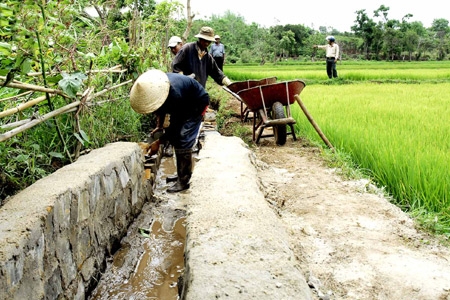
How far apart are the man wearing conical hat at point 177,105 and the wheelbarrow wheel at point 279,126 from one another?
1.29 m

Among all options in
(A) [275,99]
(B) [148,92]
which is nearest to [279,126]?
(A) [275,99]

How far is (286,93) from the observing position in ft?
16.4

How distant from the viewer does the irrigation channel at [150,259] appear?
249 cm

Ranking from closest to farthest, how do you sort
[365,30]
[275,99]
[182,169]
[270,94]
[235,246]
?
[235,246]
[182,169]
[270,94]
[275,99]
[365,30]

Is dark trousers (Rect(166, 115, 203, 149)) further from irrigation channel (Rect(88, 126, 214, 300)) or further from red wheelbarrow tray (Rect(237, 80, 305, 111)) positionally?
red wheelbarrow tray (Rect(237, 80, 305, 111))

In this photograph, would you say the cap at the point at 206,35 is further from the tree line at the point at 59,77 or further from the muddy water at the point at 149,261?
the muddy water at the point at 149,261

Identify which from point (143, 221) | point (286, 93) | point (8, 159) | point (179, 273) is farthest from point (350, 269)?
point (286, 93)

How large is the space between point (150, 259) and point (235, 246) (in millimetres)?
1157

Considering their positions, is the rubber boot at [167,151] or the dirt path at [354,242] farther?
the rubber boot at [167,151]

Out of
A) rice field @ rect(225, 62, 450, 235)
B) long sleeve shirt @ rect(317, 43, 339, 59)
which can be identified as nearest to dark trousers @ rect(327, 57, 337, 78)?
long sleeve shirt @ rect(317, 43, 339, 59)

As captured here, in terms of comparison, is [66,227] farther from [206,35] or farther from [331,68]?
[331,68]

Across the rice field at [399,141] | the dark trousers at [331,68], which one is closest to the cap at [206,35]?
the rice field at [399,141]

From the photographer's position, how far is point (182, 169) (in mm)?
4094

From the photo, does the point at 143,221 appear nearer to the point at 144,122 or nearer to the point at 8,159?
the point at 8,159
